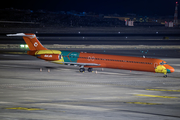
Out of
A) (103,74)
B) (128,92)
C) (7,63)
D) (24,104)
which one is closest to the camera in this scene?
(24,104)

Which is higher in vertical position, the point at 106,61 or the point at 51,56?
the point at 51,56

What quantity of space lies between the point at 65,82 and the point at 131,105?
13872 millimetres

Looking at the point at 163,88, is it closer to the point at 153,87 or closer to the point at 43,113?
the point at 153,87

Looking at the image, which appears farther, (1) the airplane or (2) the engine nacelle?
(2) the engine nacelle

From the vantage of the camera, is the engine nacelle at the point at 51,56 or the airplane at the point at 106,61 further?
the engine nacelle at the point at 51,56

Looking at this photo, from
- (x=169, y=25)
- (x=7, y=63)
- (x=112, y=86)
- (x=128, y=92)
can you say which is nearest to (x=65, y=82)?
(x=112, y=86)

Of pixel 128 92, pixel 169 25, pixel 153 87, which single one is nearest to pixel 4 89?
pixel 128 92

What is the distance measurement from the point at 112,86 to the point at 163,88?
652 cm

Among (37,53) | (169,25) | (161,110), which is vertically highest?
(169,25)

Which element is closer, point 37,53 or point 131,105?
point 131,105

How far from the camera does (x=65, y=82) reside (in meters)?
42.0

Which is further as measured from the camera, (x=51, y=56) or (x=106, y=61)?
(x=51, y=56)

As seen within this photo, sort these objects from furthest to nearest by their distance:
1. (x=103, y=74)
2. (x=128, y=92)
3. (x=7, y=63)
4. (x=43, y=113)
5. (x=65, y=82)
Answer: (x=7, y=63)
(x=103, y=74)
(x=65, y=82)
(x=128, y=92)
(x=43, y=113)

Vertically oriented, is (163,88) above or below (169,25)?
below
